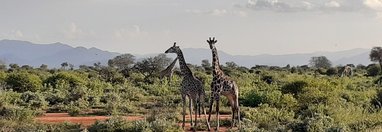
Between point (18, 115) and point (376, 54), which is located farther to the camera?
point (376, 54)

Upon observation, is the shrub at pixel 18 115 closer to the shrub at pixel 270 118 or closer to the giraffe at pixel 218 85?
the giraffe at pixel 218 85

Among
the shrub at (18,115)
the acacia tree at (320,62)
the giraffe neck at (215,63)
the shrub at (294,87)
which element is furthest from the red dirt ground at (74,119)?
the acacia tree at (320,62)

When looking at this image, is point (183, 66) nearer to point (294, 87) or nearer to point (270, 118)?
point (270, 118)

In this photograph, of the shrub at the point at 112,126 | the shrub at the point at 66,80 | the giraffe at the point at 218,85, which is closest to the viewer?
the shrub at the point at 112,126

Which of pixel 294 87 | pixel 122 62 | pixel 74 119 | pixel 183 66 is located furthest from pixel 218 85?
pixel 122 62

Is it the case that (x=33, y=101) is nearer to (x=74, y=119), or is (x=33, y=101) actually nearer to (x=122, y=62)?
(x=74, y=119)

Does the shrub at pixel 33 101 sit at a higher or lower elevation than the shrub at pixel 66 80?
lower

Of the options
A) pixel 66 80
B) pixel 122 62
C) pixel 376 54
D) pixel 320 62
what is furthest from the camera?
pixel 320 62

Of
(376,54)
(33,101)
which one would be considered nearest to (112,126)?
(33,101)

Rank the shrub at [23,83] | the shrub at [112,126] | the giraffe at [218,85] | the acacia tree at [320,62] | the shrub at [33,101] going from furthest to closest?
the acacia tree at [320,62] → the shrub at [23,83] → the shrub at [33,101] → the giraffe at [218,85] → the shrub at [112,126]

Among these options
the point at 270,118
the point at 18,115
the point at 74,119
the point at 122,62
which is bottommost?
the point at 74,119

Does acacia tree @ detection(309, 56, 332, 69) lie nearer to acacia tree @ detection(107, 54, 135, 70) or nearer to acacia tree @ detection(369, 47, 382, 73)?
acacia tree @ detection(369, 47, 382, 73)

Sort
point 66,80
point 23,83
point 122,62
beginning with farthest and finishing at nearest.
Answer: point 122,62 → point 66,80 → point 23,83

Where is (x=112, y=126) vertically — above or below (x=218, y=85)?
below
